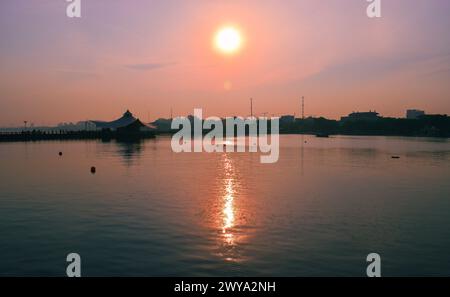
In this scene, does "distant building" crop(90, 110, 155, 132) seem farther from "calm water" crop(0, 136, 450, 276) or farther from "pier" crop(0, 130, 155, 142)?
"calm water" crop(0, 136, 450, 276)

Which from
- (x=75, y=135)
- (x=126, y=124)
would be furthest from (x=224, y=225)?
(x=75, y=135)

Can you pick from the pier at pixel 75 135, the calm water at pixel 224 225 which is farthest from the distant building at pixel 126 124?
the calm water at pixel 224 225

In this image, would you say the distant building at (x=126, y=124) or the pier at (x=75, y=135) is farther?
the distant building at (x=126, y=124)

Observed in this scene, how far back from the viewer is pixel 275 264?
13492 mm

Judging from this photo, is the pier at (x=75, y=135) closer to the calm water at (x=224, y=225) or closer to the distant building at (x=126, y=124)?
the distant building at (x=126, y=124)

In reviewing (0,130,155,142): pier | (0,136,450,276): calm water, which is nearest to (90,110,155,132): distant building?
(0,130,155,142): pier

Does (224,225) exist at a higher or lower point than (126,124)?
lower

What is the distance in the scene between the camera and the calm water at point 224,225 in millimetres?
13562

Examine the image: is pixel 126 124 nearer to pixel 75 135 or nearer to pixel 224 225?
pixel 75 135

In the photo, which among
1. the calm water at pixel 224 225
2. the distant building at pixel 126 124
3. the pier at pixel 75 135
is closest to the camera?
the calm water at pixel 224 225

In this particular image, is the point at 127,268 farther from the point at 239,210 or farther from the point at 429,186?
the point at 429,186

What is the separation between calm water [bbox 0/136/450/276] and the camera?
44.5 feet

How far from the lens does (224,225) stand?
19.0 m
